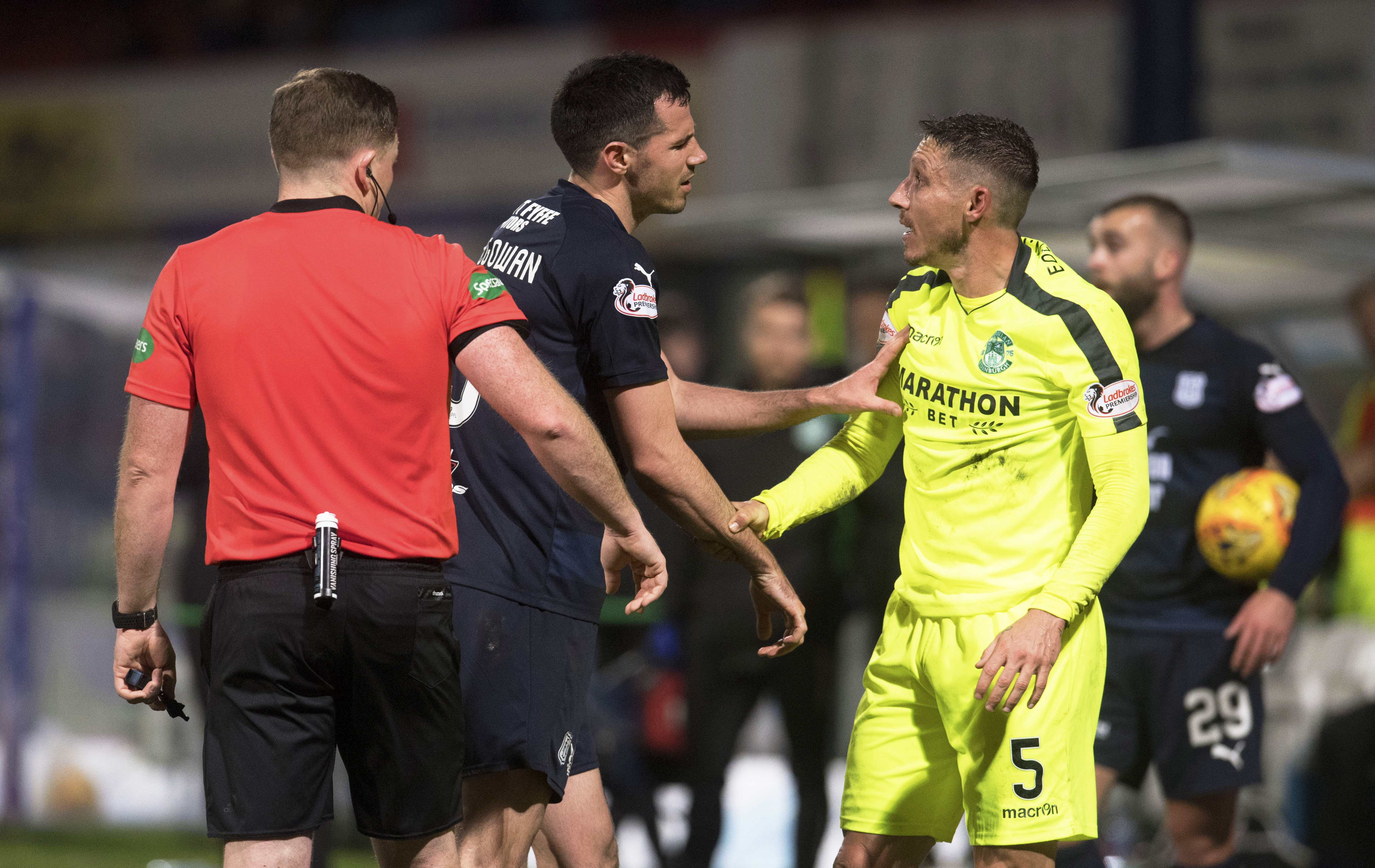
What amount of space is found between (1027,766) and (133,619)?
196 cm

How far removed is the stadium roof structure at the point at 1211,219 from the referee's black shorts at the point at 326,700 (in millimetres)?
3856

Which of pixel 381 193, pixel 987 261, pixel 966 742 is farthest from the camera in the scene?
pixel 987 261

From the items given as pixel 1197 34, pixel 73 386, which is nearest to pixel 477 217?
pixel 73 386

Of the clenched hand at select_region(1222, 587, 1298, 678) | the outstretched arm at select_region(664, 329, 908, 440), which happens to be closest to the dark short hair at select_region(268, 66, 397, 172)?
the outstretched arm at select_region(664, 329, 908, 440)

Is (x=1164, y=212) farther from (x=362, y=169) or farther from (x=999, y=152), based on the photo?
(x=362, y=169)

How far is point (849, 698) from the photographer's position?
795cm

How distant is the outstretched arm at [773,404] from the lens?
3.82 meters

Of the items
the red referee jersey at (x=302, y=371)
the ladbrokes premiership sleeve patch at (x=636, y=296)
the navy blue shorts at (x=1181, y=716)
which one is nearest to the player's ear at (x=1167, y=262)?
the navy blue shorts at (x=1181, y=716)

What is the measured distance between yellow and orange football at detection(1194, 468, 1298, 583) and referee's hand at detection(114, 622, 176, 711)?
10.2 feet

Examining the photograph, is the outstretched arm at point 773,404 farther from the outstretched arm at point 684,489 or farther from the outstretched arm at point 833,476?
the outstretched arm at point 684,489

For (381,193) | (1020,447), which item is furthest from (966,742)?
(381,193)

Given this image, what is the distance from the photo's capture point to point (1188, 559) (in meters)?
4.99

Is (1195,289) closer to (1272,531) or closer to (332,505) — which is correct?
(1272,531)

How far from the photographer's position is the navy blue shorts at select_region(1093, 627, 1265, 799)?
4902mm
